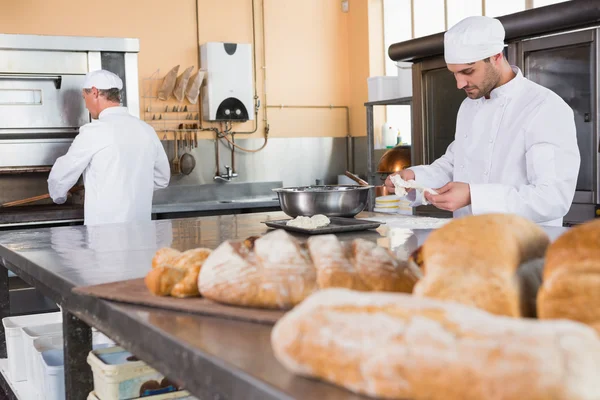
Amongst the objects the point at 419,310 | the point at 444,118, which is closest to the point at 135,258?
the point at 419,310

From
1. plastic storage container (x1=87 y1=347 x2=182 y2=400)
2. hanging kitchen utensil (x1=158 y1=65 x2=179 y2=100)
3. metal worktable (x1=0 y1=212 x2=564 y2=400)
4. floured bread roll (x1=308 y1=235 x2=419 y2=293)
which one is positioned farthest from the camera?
hanging kitchen utensil (x1=158 y1=65 x2=179 y2=100)

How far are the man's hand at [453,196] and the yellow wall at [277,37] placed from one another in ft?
13.2

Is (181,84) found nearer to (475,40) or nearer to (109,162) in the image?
(109,162)

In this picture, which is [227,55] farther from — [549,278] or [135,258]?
[549,278]

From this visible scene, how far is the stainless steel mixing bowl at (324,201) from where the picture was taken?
2539 mm

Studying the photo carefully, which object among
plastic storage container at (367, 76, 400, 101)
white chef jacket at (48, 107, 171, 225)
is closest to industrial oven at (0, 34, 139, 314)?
white chef jacket at (48, 107, 171, 225)

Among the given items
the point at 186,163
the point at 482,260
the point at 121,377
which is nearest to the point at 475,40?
the point at 121,377

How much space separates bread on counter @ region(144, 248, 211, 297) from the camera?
1194mm

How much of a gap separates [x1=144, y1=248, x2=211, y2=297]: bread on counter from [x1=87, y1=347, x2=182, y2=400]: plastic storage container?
58 centimetres

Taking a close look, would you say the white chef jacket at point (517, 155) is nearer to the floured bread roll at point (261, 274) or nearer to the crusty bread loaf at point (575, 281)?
the floured bread roll at point (261, 274)

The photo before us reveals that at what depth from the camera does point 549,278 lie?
75 cm

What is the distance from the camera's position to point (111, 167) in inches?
156

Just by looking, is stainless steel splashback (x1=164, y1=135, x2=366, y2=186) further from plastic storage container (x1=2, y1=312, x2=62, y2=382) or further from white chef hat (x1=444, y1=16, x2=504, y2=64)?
white chef hat (x1=444, y1=16, x2=504, y2=64)

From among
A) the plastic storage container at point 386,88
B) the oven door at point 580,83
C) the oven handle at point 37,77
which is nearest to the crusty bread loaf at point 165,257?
the oven door at point 580,83
